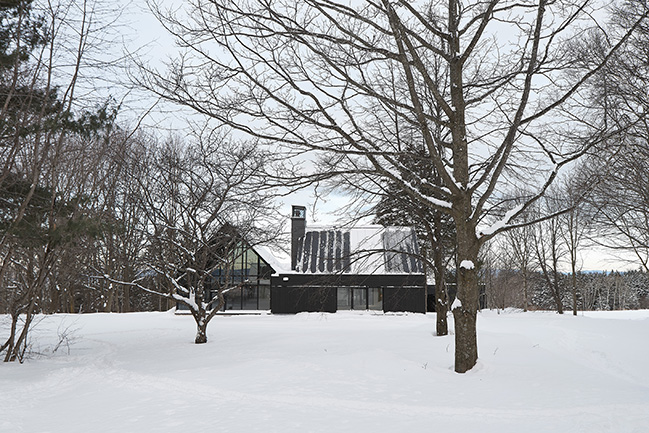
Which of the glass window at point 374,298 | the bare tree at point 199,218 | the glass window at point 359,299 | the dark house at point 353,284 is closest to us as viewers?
the bare tree at point 199,218

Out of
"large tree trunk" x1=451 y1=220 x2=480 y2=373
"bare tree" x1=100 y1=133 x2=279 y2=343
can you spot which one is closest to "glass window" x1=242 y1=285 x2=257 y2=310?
"bare tree" x1=100 y1=133 x2=279 y2=343

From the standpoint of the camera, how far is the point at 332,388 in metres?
7.46

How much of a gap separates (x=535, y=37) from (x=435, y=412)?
245 inches

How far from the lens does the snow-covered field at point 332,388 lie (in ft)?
18.7

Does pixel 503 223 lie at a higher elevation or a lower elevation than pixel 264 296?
higher

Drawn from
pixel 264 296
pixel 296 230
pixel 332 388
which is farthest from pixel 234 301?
pixel 332 388

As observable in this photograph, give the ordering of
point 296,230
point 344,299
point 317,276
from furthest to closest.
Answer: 1. point 296,230
2. point 344,299
3. point 317,276

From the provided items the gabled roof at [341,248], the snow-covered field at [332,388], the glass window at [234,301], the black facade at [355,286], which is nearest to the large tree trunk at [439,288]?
the snow-covered field at [332,388]

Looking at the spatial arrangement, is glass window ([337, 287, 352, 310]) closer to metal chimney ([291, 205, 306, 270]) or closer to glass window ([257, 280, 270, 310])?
metal chimney ([291, 205, 306, 270])

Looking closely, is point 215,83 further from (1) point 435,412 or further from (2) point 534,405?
(2) point 534,405

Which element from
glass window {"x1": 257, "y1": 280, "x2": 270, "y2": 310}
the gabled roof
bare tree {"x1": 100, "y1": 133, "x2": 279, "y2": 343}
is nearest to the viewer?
bare tree {"x1": 100, "y1": 133, "x2": 279, "y2": 343}

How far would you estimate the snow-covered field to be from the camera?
569 cm

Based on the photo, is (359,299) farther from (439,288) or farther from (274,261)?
(439,288)

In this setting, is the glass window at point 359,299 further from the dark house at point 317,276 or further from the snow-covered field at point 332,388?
the snow-covered field at point 332,388
